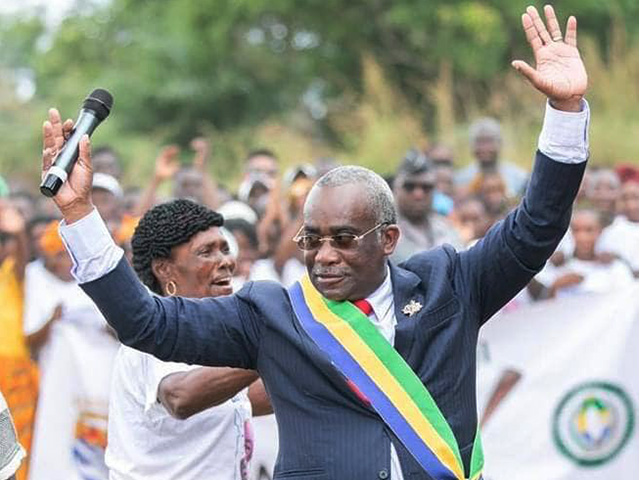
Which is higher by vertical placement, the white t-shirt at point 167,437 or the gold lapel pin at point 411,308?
the gold lapel pin at point 411,308

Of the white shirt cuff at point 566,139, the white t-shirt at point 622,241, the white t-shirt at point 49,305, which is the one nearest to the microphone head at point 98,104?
the white shirt cuff at point 566,139

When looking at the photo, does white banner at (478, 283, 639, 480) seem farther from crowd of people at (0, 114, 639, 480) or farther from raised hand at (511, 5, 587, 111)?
raised hand at (511, 5, 587, 111)

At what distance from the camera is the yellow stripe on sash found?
4293 mm

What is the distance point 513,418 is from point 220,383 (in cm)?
447

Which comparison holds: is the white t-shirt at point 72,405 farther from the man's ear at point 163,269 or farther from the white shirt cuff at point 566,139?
the white shirt cuff at point 566,139

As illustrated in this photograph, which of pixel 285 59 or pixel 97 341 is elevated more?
pixel 285 59

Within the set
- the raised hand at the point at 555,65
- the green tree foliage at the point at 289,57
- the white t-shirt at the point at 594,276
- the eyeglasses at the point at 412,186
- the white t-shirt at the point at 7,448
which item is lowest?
the white t-shirt at the point at 7,448

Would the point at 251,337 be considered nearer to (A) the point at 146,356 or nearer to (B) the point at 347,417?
(B) the point at 347,417

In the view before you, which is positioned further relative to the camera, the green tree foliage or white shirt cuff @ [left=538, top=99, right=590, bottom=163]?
the green tree foliage

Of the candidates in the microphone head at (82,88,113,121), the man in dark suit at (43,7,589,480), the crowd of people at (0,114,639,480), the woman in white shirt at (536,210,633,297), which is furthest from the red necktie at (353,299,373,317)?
the woman in white shirt at (536,210,633,297)

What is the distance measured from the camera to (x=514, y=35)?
885 inches

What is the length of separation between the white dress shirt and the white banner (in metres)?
4.35

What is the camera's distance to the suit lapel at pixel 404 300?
4402mm

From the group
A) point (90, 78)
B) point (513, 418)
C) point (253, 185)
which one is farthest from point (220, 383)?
point (90, 78)
